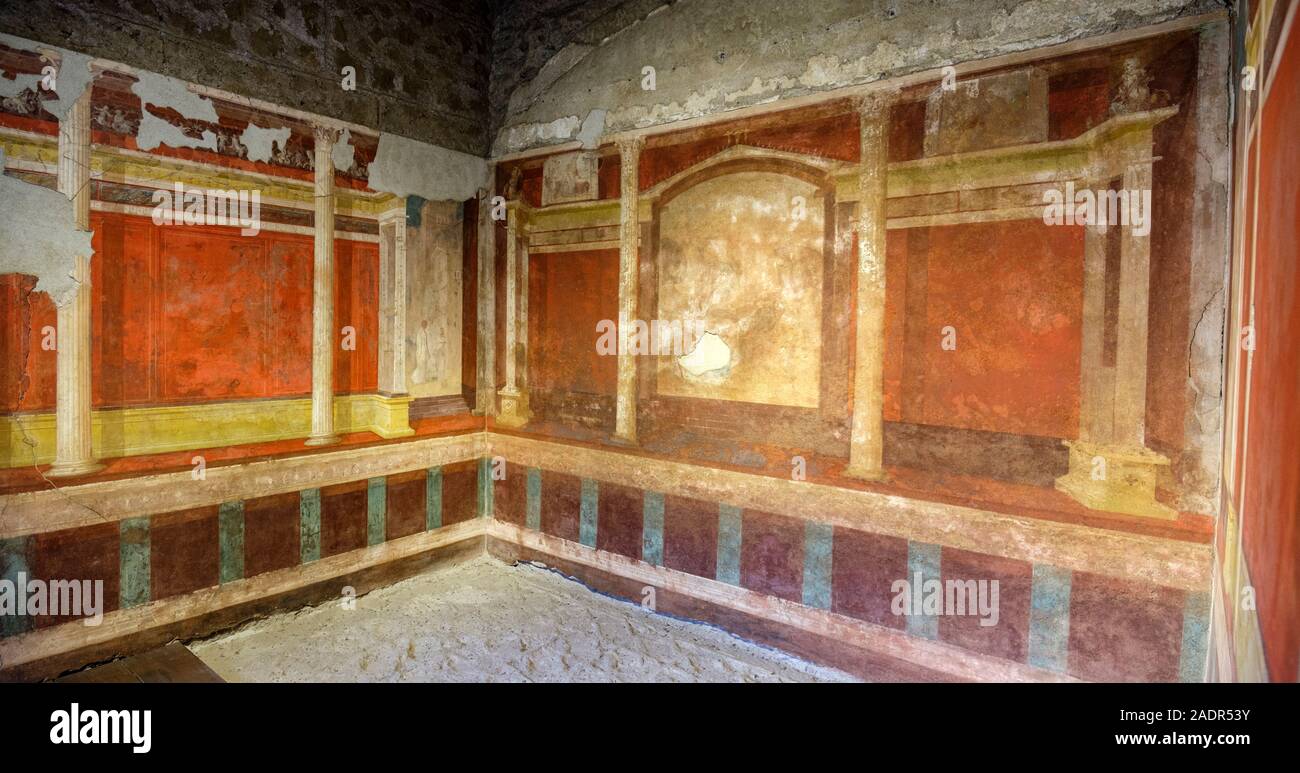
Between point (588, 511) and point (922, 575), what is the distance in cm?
201

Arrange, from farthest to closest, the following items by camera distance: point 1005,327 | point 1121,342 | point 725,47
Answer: point 725,47 < point 1005,327 < point 1121,342

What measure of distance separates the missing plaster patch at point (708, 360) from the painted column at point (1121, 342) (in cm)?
166

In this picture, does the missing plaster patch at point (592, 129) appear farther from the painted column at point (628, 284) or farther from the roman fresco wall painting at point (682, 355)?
the painted column at point (628, 284)

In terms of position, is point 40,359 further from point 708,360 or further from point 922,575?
point 922,575

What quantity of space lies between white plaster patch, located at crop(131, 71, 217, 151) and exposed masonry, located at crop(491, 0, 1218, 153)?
1762mm

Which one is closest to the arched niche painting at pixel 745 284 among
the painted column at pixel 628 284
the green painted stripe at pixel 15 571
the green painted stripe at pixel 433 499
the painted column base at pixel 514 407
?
the painted column at pixel 628 284

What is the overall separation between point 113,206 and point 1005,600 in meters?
4.43

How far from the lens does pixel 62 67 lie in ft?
9.95

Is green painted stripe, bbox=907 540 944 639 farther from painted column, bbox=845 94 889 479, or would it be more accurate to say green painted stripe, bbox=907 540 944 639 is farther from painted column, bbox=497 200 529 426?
painted column, bbox=497 200 529 426

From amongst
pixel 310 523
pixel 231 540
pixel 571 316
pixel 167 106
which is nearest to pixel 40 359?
pixel 231 540

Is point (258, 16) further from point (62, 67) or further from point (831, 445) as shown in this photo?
point (831, 445)

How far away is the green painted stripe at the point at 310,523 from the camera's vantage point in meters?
3.87

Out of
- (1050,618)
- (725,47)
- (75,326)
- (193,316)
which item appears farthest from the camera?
(725,47)

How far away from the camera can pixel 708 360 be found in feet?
12.3
